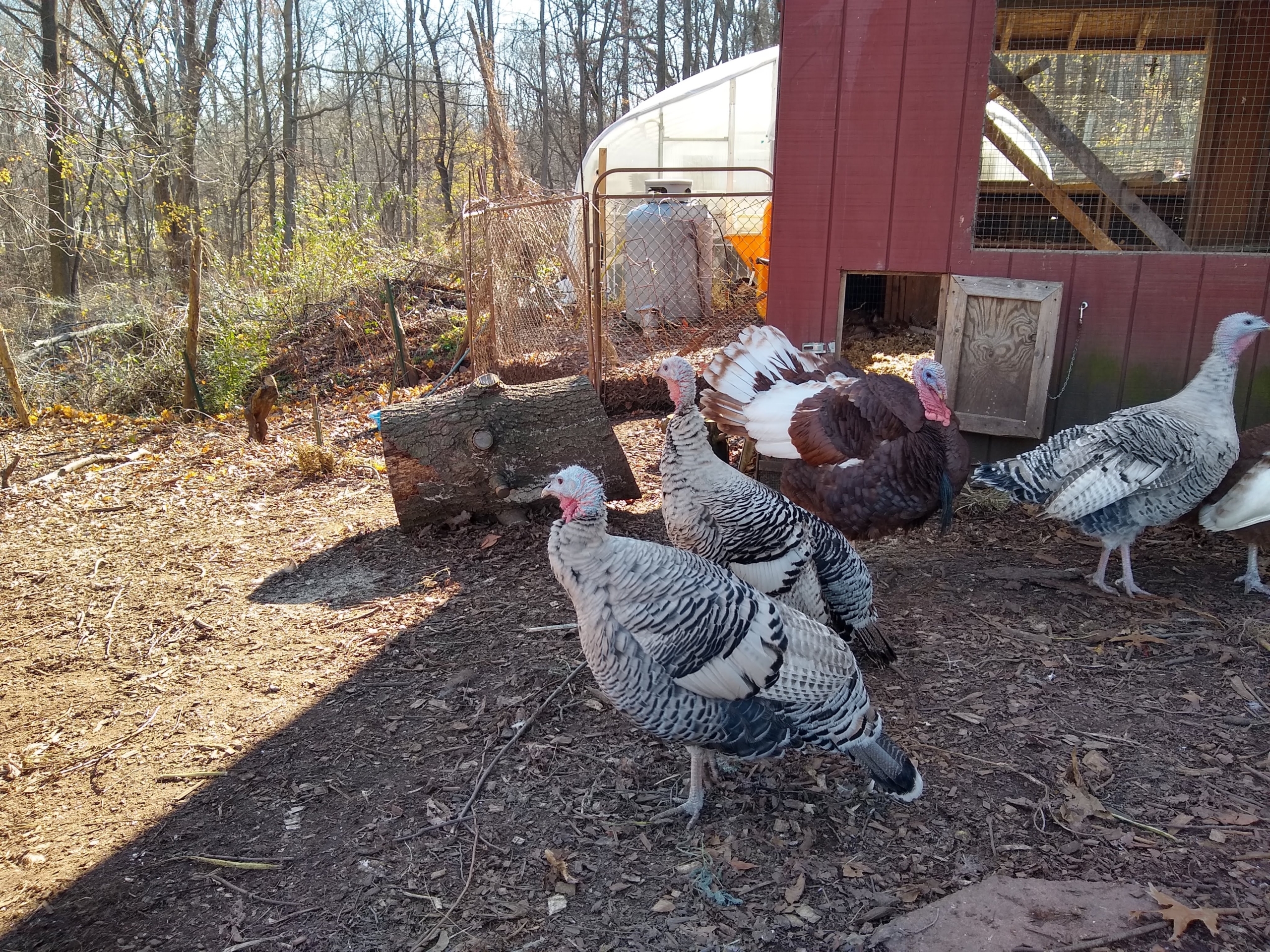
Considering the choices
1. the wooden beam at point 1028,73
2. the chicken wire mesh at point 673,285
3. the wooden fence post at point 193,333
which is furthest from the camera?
the chicken wire mesh at point 673,285

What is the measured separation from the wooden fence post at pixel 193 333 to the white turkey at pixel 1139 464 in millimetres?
7484

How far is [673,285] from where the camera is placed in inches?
355

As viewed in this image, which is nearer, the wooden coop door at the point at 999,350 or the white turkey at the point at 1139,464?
the white turkey at the point at 1139,464

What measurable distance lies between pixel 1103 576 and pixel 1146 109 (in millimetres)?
3731

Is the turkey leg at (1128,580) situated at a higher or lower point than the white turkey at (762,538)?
lower

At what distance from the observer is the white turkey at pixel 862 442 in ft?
14.4

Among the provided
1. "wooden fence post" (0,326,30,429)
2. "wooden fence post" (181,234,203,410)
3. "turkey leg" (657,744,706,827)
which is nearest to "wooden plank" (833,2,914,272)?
"turkey leg" (657,744,706,827)

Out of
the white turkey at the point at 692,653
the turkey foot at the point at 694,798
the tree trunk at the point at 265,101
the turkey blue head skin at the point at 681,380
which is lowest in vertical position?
the turkey foot at the point at 694,798

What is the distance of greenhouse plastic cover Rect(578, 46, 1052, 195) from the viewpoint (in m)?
12.8

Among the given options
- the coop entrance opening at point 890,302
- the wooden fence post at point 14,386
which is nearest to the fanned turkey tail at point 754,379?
the coop entrance opening at point 890,302

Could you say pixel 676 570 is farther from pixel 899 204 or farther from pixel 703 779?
pixel 899 204

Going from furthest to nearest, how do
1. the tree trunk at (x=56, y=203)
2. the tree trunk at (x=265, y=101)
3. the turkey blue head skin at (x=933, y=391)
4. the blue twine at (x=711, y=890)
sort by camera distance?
the tree trunk at (x=265, y=101) → the tree trunk at (x=56, y=203) → the turkey blue head skin at (x=933, y=391) → the blue twine at (x=711, y=890)

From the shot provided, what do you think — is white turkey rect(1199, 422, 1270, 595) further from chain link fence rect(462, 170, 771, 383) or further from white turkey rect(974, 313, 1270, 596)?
chain link fence rect(462, 170, 771, 383)

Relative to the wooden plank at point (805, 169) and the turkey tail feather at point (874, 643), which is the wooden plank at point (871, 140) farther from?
the turkey tail feather at point (874, 643)
